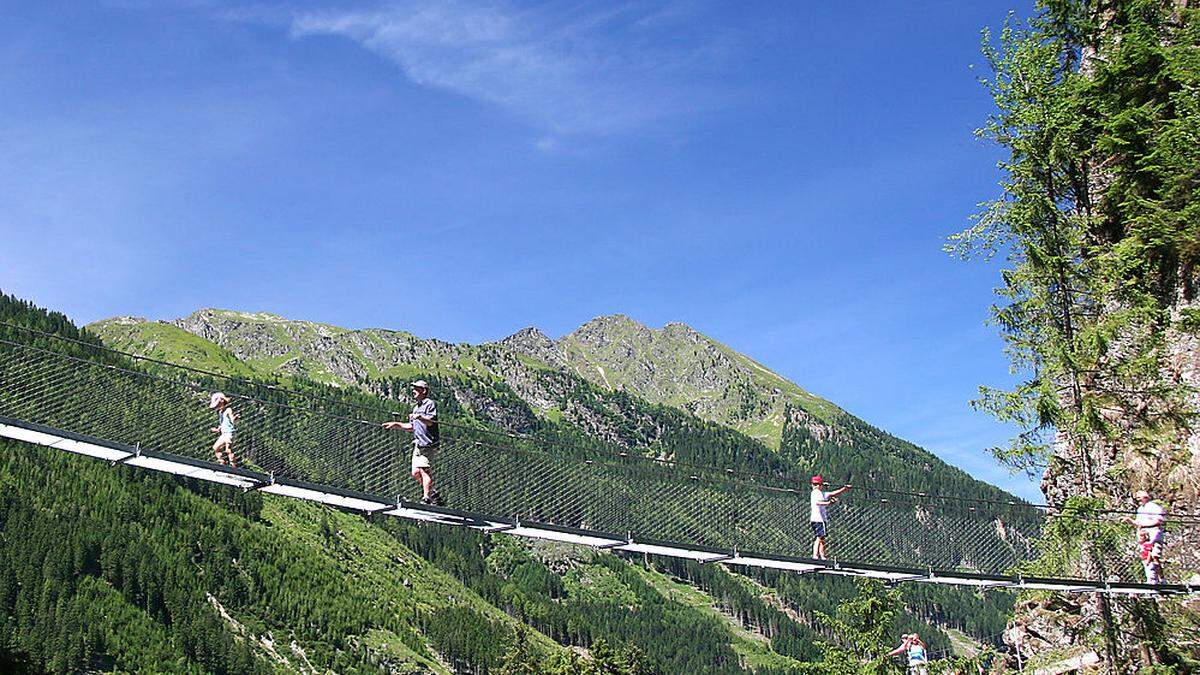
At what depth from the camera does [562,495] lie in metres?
16.5

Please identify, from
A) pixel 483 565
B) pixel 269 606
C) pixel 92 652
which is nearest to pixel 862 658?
pixel 92 652

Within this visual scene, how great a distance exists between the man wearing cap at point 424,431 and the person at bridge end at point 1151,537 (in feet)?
33.3

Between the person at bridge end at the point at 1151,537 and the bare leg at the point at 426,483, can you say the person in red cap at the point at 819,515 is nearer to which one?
the person at bridge end at the point at 1151,537

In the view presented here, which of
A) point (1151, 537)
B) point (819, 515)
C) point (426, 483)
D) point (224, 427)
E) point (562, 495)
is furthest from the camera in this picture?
point (562, 495)

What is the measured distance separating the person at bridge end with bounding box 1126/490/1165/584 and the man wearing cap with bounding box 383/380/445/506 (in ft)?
33.3

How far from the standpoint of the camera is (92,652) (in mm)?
96938

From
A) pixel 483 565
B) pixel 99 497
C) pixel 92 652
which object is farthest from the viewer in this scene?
pixel 483 565

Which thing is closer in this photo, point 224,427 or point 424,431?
point 424,431

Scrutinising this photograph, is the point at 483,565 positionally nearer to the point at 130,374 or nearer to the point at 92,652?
the point at 92,652

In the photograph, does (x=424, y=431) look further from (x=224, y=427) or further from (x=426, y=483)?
(x=224, y=427)

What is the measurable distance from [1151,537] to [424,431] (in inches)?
415

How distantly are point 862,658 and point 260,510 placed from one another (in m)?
141

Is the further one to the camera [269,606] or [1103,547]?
[269,606]

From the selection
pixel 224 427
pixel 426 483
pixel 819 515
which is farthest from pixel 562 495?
pixel 224 427
